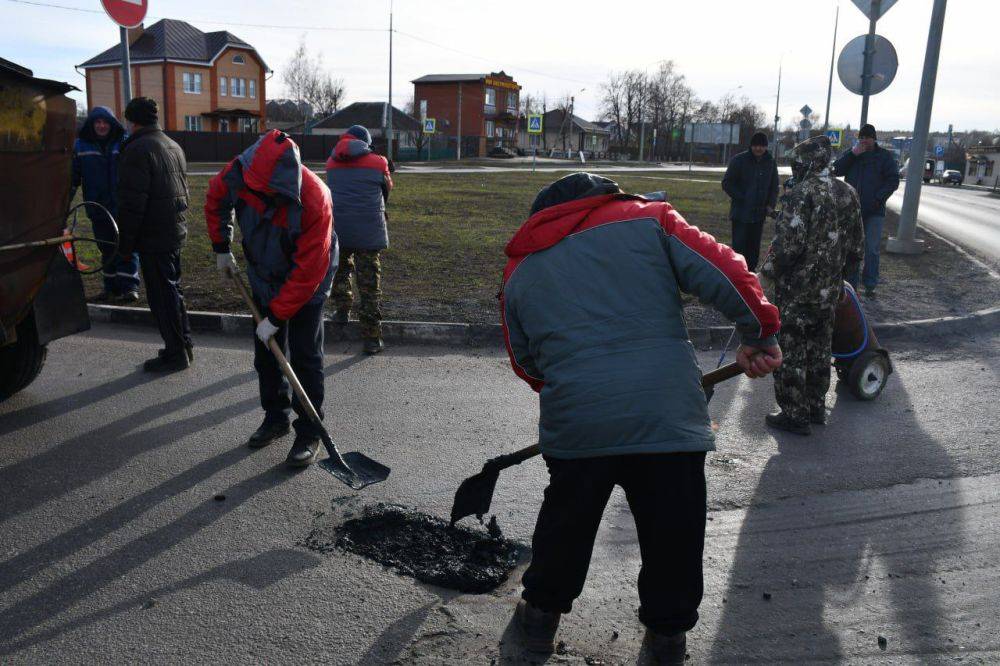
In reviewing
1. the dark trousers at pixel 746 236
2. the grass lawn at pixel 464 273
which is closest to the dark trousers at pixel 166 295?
the grass lawn at pixel 464 273

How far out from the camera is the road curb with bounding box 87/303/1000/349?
24.1ft

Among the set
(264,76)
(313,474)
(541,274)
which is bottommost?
(313,474)

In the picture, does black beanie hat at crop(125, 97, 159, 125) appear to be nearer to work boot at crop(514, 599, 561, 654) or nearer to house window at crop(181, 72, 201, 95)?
work boot at crop(514, 599, 561, 654)

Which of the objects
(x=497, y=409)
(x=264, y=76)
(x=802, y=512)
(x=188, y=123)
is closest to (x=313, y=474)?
(x=497, y=409)

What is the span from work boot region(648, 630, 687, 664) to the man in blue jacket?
700 cm

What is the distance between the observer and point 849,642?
2.99 metres

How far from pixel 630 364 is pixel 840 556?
1.79 m

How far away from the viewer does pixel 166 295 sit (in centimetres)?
621

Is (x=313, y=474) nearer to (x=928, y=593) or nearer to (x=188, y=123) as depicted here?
(x=928, y=593)

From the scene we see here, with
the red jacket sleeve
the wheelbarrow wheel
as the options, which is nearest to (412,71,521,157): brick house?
the wheelbarrow wheel

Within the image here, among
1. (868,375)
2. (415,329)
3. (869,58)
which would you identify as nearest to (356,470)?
(415,329)

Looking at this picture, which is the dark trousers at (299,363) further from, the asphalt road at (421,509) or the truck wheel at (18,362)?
the truck wheel at (18,362)

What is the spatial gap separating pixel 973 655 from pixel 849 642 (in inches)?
16.4

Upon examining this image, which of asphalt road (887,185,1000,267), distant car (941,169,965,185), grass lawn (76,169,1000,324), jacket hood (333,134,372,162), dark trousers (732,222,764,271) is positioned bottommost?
grass lawn (76,169,1000,324)
